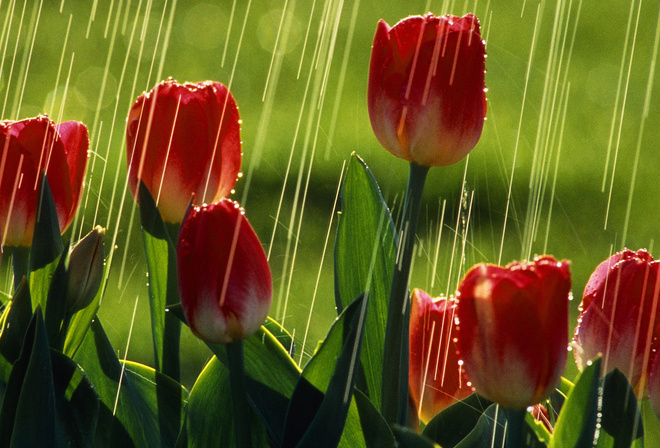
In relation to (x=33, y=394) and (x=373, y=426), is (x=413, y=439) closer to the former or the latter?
(x=373, y=426)

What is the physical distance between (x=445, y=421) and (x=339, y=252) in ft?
0.43

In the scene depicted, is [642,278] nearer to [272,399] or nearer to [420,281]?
[272,399]

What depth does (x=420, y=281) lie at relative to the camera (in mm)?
1994

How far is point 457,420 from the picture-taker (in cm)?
57

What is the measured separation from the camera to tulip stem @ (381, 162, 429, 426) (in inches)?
20.6

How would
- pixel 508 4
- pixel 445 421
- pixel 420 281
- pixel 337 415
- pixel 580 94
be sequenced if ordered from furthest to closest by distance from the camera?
pixel 508 4 < pixel 580 94 < pixel 420 281 < pixel 445 421 < pixel 337 415

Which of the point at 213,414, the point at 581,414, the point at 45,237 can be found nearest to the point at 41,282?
the point at 45,237

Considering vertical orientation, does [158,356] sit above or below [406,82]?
below

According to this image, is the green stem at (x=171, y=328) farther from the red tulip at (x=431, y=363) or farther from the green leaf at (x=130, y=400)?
the red tulip at (x=431, y=363)

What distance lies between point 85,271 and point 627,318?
333 millimetres

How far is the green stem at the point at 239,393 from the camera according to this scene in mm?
484

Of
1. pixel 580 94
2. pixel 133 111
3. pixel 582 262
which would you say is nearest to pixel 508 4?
pixel 580 94

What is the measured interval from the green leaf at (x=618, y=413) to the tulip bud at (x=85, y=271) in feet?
1.06

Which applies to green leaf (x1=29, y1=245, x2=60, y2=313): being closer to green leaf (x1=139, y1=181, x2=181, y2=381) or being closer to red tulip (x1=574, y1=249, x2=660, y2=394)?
green leaf (x1=139, y1=181, x2=181, y2=381)
